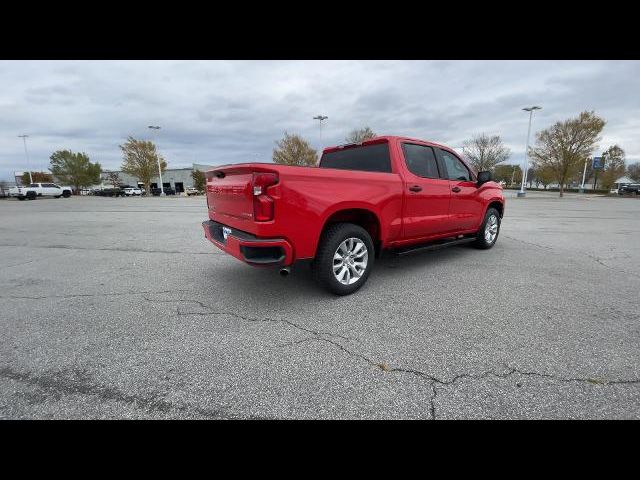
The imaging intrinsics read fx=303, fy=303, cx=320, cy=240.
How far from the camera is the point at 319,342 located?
268 cm

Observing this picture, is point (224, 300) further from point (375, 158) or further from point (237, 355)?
point (375, 158)

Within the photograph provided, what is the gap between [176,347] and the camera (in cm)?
261

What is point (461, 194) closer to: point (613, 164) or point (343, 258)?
point (343, 258)

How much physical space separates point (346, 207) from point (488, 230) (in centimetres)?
407

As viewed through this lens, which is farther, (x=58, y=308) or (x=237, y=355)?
(x=58, y=308)

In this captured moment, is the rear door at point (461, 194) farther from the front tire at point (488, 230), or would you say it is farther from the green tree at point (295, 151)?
the green tree at point (295, 151)

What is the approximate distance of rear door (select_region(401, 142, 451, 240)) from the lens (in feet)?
13.9

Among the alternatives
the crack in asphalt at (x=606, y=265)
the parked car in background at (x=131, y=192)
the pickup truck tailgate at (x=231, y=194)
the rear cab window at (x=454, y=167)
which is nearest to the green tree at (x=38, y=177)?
the parked car in background at (x=131, y=192)

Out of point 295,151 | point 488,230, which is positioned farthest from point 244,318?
point 295,151

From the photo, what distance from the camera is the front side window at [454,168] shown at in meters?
4.96
